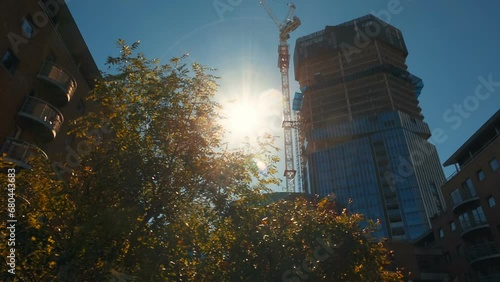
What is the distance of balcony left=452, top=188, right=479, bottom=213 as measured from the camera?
3819cm

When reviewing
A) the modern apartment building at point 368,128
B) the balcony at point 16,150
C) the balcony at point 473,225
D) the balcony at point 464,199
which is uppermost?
the modern apartment building at point 368,128

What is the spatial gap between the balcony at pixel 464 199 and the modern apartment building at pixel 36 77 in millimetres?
39295

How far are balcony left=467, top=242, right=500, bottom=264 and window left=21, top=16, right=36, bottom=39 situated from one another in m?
42.9

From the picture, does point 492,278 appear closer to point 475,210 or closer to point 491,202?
point 475,210

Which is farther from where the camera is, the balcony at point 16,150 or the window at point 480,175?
the window at point 480,175

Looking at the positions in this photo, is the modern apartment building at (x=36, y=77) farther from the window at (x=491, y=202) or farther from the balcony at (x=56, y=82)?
the window at (x=491, y=202)

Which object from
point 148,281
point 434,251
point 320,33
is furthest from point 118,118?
point 320,33

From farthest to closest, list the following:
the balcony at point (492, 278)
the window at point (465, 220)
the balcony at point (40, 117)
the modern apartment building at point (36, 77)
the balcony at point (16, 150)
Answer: the window at point (465, 220), the balcony at point (492, 278), the balcony at point (40, 117), the modern apartment building at point (36, 77), the balcony at point (16, 150)

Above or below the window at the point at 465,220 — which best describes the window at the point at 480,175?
above

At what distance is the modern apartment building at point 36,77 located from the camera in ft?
59.8

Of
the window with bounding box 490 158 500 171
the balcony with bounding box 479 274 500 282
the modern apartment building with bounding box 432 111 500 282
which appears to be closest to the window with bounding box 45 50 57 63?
the modern apartment building with bounding box 432 111 500 282

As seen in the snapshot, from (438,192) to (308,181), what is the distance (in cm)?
4439

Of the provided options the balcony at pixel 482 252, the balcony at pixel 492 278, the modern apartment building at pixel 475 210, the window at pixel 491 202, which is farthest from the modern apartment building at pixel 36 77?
the balcony at pixel 492 278

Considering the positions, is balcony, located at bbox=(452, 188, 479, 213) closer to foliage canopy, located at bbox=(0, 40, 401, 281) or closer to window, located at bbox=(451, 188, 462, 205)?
window, located at bbox=(451, 188, 462, 205)
